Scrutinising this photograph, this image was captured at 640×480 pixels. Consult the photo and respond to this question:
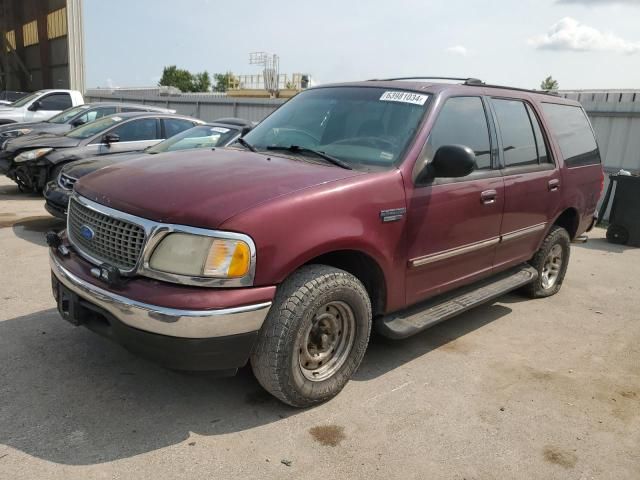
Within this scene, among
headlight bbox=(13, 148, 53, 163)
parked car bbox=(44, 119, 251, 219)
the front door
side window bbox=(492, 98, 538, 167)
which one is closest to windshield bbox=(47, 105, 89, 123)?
headlight bbox=(13, 148, 53, 163)

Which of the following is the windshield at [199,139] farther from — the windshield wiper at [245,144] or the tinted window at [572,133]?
the tinted window at [572,133]

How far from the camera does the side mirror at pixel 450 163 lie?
3457 millimetres

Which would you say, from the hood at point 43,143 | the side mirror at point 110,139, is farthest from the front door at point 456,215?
the hood at point 43,143

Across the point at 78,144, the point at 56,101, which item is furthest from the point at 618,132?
the point at 56,101

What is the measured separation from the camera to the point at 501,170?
171 inches

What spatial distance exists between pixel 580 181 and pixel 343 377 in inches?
140

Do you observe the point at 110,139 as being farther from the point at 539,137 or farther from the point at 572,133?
the point at 572,133

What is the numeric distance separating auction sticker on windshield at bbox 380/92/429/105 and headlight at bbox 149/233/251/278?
1817 millimetres

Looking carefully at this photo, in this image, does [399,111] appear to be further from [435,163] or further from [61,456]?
[61,456]

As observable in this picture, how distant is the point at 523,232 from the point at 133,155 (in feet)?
16.6

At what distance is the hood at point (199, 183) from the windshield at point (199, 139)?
3.92 metres

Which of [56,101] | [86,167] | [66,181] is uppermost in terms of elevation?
[56,101]

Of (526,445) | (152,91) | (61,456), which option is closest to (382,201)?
(526,445)

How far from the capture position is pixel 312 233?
2949 mm
